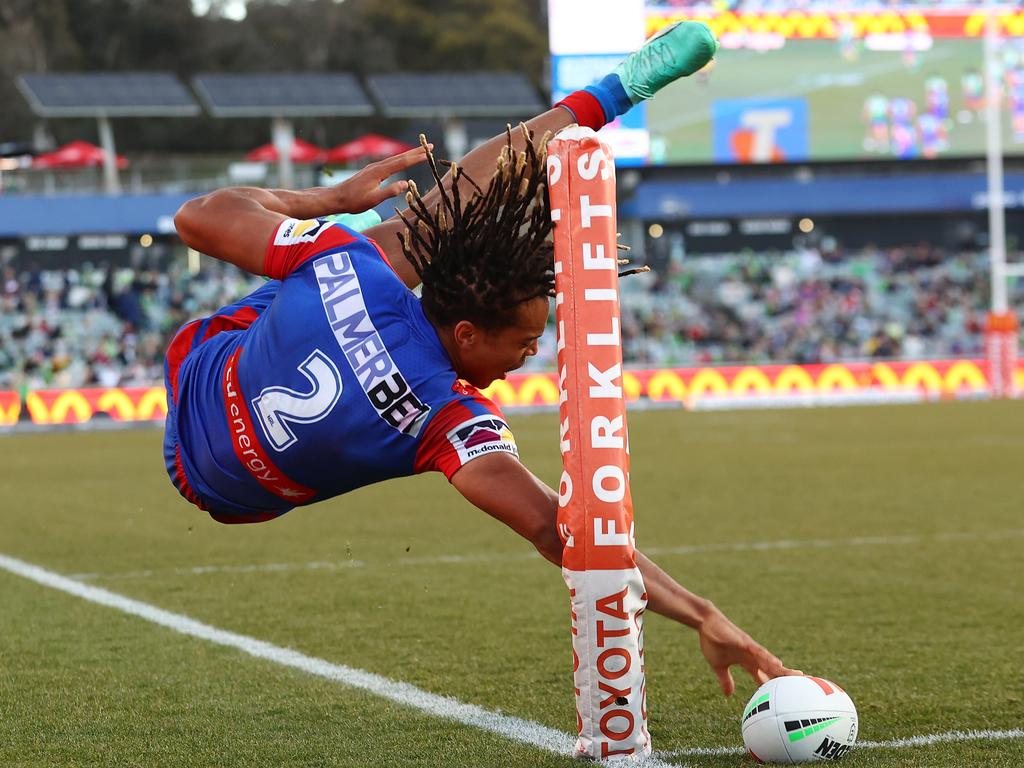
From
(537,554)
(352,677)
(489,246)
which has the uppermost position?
(489,246)

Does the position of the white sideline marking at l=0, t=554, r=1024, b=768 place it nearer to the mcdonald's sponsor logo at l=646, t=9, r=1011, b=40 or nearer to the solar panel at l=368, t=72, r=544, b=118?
the mcdonald's sponsor logo at l=646, t=9, r=1011, b=40

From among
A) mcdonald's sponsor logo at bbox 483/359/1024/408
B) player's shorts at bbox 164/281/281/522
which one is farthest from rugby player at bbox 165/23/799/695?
mcdonald's sponsor logo at bbox 483/359/1024/408

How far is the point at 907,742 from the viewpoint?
4574mm

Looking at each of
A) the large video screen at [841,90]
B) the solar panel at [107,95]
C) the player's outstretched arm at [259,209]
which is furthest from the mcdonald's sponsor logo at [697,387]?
the player's outstretched arm at [259,209]

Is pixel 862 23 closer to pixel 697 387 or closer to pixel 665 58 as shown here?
pixel 697 387

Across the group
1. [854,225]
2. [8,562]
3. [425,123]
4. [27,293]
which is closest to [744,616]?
[8,562]

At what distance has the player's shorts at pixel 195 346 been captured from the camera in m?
4.76

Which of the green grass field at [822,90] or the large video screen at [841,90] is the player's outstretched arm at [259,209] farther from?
the green grass field at [822,90]

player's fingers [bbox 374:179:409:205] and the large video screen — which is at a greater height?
the large video screen

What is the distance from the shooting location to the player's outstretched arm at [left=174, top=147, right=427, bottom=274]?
4.36 meters

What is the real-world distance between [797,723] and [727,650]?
322mm

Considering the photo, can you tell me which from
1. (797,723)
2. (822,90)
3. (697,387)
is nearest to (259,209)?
(797,723)

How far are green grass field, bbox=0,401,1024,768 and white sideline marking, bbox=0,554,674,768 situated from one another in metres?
0.08

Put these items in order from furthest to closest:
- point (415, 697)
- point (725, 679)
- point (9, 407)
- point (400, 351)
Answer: point (9, 407)
point (415, 697)
point (725, 679)
point (400, 351)
